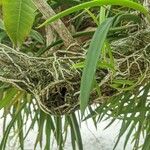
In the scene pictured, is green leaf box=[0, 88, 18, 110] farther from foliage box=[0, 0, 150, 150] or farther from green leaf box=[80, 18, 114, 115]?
green leaf box=[80, 18, 114, 115]

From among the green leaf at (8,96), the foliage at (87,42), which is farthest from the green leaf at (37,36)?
the green leaf at (8,96)

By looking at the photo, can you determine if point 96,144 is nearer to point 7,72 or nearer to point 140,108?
point 140,108

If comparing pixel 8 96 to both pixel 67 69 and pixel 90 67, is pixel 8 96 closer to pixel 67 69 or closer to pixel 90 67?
pixel 67 69

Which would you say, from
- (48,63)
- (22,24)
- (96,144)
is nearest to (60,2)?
(48,63)

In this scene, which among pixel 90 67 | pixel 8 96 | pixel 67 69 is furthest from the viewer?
pixel 8 96

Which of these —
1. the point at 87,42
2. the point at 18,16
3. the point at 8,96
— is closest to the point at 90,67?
the point at 18,16

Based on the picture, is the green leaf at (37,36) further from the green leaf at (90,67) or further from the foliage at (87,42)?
the green leaf at (90,67)
